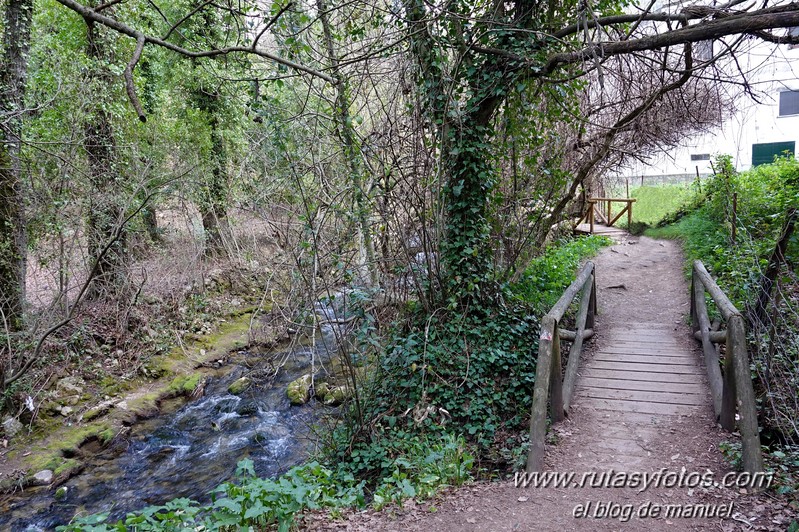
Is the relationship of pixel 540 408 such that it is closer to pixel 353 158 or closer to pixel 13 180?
pixel 353 158

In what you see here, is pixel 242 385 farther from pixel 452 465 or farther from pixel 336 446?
pixel 452 465

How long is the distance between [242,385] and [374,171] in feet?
19.2

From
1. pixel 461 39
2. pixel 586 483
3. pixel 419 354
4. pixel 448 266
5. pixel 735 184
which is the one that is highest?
pixel 461 39

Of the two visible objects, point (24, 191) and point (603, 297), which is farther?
point (603, 297)

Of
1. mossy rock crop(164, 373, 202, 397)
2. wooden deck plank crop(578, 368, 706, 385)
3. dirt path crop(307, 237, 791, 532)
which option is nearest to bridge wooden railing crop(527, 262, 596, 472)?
dirt path crop(307, 237, 791, 532)

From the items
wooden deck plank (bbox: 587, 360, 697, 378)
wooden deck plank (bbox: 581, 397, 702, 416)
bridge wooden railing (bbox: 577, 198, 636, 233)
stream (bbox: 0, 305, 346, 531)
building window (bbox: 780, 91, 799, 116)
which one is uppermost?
building window (bbox: 780, 91, 799, 116)

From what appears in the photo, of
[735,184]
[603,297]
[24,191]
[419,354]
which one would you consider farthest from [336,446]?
[735,184]

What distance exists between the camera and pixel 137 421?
8.73m

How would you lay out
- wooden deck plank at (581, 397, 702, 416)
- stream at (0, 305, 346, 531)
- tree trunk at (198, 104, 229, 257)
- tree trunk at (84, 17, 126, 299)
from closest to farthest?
wooden deck plank at (581, 397, 702, 416) < stream at (0, 305, 346, 531) < tree trunk at (84, 17, 126, 299) < tree trunk at (198, 104, 229, 257)

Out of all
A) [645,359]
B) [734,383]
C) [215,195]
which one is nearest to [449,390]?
[645,359]

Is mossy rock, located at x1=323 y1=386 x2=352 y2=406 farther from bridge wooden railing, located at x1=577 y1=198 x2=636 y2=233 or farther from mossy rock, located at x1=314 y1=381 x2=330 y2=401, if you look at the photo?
bridge wooden railing, located at x1=577 y1=198 x2=636 y2=233

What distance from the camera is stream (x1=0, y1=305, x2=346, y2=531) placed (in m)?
6.55

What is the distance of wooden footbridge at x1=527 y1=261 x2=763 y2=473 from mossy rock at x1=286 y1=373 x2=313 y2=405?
466cm

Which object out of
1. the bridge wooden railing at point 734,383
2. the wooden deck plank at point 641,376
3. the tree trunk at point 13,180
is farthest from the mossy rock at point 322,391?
the bridge wooden railing at point 734,383
